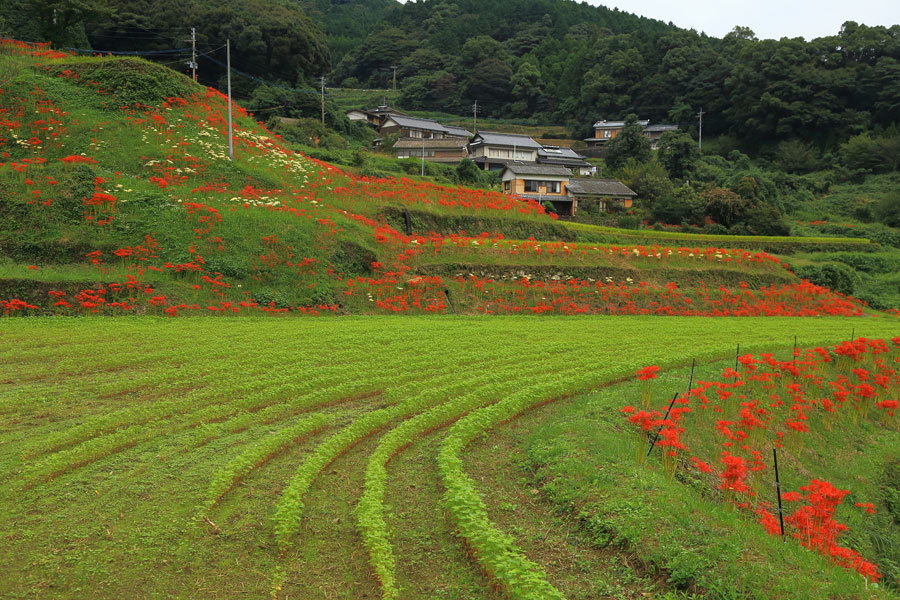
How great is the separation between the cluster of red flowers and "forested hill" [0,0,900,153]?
1704 inches

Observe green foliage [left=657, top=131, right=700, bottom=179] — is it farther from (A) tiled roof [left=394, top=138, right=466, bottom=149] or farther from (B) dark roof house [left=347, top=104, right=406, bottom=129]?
(B) dark roof house [left=347, top=104, right=406, bottom=129]

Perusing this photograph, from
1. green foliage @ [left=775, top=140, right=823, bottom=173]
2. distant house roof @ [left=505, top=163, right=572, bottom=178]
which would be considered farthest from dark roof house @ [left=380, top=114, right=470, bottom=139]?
green foliage @ [left=775, top=140, right=823, bottom=173]

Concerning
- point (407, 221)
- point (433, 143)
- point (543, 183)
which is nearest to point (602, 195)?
point (543, 183)

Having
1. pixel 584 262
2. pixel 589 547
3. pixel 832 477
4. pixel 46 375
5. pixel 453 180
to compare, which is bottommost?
pixel 832 477

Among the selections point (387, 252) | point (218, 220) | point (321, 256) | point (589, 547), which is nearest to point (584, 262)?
point (387, 252)

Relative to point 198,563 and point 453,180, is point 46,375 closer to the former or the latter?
point 198,563

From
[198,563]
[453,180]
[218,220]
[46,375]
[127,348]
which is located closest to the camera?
[198,563]

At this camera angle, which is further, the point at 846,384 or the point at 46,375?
Result: the point at 846,384

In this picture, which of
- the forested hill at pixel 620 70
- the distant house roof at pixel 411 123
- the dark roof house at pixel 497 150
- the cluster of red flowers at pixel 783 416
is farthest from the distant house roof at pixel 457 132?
the cluster of red flowers at pixel 783 416

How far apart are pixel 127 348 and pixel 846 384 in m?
16.2

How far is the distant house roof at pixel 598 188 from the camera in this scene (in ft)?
171

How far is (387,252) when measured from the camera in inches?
879

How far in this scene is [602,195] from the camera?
5222cm

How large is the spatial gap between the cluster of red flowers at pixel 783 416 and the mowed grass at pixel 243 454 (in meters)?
1.33
